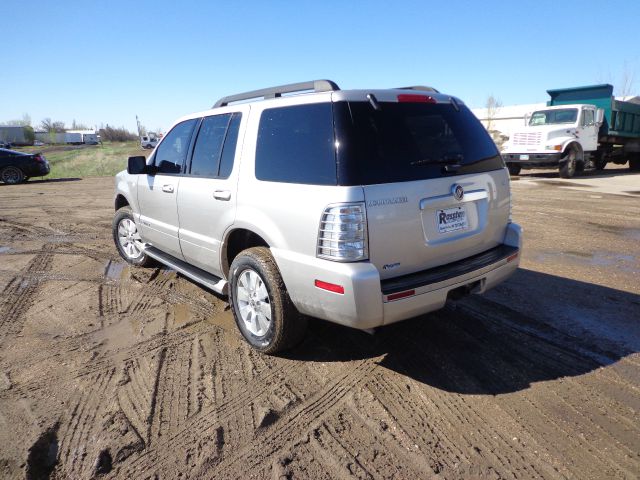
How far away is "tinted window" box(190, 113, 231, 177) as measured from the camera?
12.6 ft

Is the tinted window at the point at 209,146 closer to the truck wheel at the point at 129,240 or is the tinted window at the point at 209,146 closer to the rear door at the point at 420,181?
the rear door at the point at 420,181

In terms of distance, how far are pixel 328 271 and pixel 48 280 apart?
4.38 m

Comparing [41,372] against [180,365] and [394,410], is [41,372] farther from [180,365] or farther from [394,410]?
[394,410]

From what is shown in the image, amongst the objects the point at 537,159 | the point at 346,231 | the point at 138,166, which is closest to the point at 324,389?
the point at 346,231

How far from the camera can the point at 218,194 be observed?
364 cm

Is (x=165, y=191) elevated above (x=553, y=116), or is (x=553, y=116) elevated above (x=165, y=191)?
(x=553, y=116)

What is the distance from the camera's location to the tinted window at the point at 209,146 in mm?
3844

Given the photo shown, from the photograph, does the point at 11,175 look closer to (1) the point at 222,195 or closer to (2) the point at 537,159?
(1) the point at 222,195

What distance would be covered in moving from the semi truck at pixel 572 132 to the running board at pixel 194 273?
49.7 ft

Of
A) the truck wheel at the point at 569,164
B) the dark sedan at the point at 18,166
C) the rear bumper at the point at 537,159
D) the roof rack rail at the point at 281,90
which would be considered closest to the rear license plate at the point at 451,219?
the roof rack rail at the point at 281,90

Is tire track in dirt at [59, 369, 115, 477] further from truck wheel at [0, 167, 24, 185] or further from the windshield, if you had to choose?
the windshield

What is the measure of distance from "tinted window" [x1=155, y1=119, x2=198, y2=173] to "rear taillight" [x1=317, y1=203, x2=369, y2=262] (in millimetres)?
2322

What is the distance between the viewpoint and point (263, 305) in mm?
3326

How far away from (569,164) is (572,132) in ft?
3.91
